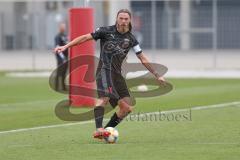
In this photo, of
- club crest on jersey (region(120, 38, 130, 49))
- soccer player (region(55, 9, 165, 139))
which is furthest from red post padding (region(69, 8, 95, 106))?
club crest on jersey (region(120, 38, 130, 49))

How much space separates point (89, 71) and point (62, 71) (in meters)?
6.01

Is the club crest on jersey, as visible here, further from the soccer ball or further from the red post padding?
the red post padding

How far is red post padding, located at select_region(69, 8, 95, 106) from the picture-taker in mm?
18609

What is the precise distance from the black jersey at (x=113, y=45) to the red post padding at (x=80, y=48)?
621 centimetres

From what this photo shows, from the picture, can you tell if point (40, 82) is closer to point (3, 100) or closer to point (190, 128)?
point (3, 100)

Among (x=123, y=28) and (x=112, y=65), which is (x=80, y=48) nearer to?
(x=112, y=65)

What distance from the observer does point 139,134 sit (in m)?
13.3

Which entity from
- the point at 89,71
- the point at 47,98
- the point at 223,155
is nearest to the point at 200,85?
the point at 47,98

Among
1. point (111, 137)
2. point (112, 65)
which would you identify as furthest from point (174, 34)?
point (111, 137)

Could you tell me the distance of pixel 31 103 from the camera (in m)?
19.9

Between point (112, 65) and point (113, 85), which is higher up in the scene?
point (112, 65)

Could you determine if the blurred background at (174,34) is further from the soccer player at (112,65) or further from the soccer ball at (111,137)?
the soccer ball at (111,137)

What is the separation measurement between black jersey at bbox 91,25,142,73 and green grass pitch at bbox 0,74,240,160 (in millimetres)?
1198

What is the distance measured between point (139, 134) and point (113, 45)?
1.80 metres
